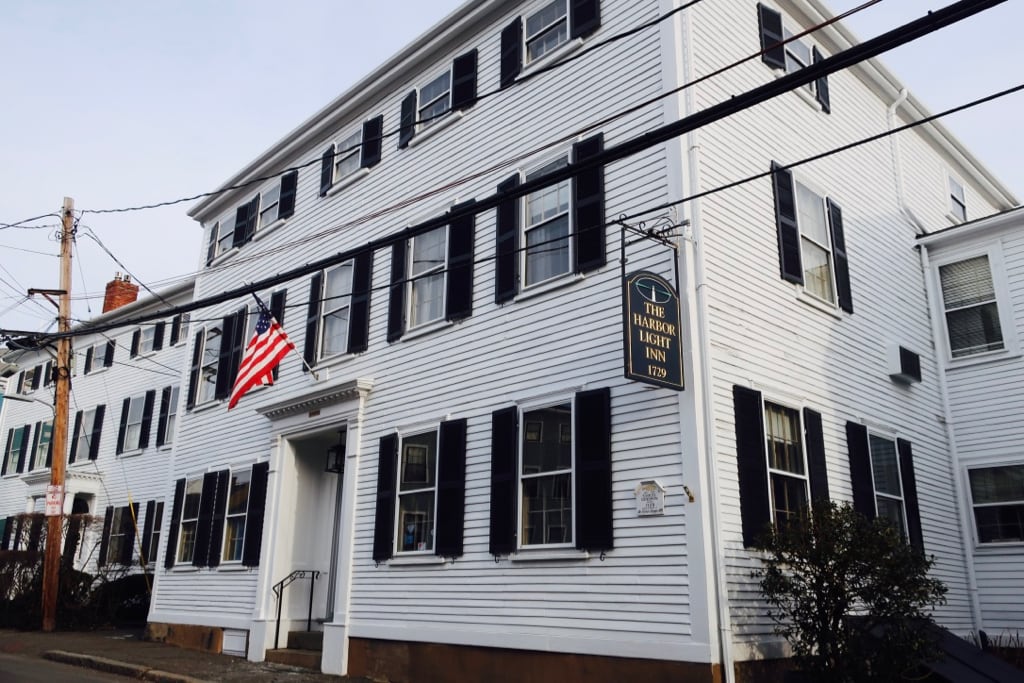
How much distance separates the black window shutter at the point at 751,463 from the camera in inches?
373

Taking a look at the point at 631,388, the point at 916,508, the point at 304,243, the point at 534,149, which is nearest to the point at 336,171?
the point at 304,243

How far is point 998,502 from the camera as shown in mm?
13578

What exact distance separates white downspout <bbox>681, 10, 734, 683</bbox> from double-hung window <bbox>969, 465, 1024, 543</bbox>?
6.97 m

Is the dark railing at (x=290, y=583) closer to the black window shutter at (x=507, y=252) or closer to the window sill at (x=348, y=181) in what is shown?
the black window shutter at (x=507, y=252)

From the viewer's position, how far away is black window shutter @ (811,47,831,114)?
13.8 metres

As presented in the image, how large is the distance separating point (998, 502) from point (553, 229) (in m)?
8.34

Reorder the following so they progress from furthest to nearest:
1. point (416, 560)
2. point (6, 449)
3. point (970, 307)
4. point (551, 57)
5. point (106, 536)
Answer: point (6, 449) → point (106, 536) → point (970, 307) → point (551, 57) → point (416, 560)

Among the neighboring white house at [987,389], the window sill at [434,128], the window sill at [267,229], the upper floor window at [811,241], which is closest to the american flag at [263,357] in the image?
the window sill at [434,128]

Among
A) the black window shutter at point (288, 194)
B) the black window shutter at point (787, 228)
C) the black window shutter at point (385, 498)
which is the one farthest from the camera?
the black window shutter at point (288, 194)

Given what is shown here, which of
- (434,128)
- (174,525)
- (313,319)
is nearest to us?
(434,128)

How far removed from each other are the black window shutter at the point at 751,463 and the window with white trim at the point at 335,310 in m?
7.62

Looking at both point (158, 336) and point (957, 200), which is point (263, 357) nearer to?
point (957, 200)

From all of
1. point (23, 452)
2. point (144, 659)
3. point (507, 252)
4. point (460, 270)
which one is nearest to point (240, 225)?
point (460, 270)

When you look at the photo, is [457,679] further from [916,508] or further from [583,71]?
[583,71]
